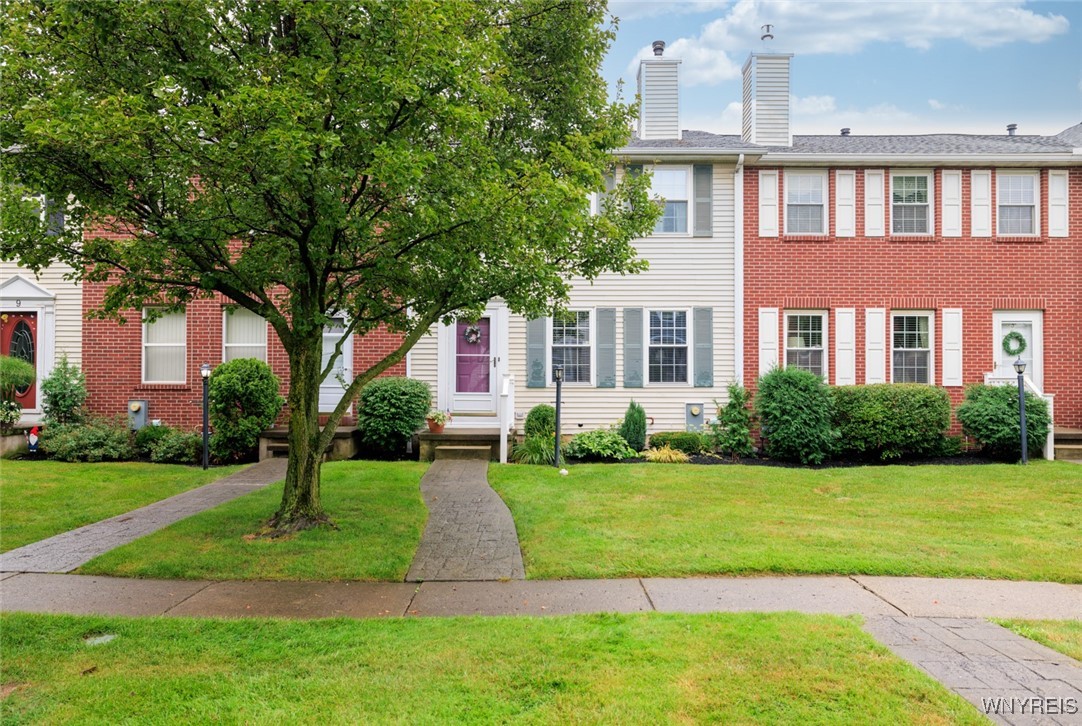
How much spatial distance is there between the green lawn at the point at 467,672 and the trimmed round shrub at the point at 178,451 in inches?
278

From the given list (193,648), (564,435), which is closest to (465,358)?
(564,435)

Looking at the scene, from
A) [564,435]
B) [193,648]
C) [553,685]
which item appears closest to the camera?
[553,685]

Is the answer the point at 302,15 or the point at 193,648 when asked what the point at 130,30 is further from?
the point at 193,648

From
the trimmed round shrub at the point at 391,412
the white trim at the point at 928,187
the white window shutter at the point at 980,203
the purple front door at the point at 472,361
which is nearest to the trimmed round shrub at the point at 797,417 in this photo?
the white trim at the point at 928,187

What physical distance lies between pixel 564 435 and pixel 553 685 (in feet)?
28.6

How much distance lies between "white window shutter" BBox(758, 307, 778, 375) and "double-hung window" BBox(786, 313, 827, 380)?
0.32 m

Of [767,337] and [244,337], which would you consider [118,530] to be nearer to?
[244,337]

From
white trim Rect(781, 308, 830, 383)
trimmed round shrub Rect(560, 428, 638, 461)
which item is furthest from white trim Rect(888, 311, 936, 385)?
trimmed round shrub Rect(560, 428, 638, 461)

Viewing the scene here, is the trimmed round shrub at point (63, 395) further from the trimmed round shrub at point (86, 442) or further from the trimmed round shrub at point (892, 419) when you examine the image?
the trimmed round shrub at point (892, 419)

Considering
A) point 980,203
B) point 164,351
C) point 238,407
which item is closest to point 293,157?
point 238,407

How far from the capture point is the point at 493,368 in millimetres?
12102

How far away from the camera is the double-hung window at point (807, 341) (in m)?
12.3

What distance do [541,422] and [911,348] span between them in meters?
7.39

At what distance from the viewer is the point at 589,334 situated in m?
12.3
